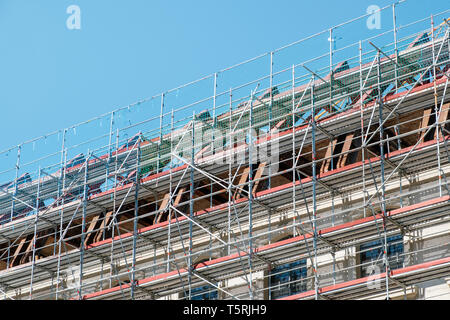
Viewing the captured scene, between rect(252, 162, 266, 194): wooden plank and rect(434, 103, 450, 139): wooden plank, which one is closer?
rect(434, 103, 450, 139): wooden plank

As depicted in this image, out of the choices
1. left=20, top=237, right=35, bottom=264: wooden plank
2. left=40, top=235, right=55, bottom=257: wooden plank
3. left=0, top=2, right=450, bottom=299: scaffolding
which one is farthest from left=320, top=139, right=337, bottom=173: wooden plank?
left=40, top=235, right=55, bottom=257: wooden plank

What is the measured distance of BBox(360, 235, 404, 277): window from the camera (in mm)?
30658

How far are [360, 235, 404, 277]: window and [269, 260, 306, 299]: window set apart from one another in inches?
82.3

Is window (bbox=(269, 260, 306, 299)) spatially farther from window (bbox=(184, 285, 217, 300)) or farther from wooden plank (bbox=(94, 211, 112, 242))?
wooden plank (bbox=(94, 211, 112, 242))

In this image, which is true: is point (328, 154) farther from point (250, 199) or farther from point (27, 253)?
point (27, 253)

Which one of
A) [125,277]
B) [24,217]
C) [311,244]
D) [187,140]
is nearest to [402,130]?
[311,244]

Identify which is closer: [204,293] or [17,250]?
[204,293]

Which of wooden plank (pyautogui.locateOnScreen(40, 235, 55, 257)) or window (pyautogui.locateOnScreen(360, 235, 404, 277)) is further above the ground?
wooden plank (pyautogui.locateOnScreen(40, 235, 55, 257))

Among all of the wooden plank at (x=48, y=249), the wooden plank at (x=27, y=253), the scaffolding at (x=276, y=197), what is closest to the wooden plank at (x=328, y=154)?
the scaffolding at (x=276, y=197)

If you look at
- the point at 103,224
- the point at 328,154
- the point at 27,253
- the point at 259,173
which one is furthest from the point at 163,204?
the point at 27,253

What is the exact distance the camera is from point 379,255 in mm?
30688

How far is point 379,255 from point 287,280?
145 inches

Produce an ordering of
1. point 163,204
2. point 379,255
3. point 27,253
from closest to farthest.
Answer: point 379,255 → point 163,204 → point 27,253

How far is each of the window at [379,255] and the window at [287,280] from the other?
6.86ft
